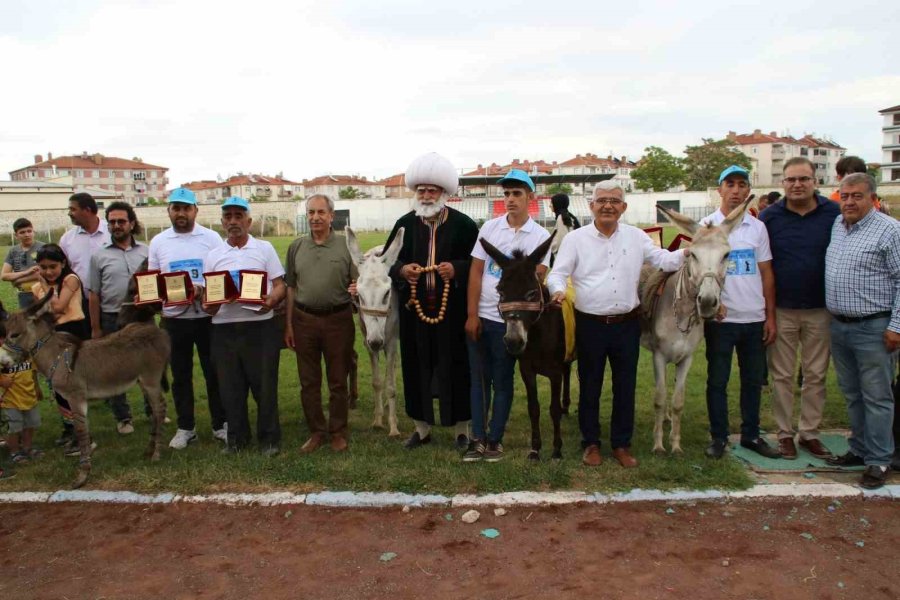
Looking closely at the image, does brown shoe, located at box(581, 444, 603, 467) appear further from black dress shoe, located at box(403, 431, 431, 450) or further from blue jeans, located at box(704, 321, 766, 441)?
black dress shoe, located at box(403, 431, 431, 450)

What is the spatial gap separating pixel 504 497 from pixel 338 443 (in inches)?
76.1

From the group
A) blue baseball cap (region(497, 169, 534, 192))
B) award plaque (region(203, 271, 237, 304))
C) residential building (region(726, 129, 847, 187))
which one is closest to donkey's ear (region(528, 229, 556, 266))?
blue baseball cap (region(497, 169, 534, 192))

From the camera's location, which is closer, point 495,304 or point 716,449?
point 495,304

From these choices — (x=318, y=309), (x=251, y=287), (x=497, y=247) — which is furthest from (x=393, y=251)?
(x=251, y=287)

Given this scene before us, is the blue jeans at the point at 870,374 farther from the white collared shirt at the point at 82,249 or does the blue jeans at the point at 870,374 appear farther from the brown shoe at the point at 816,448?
the white collared shirt at the point at 82,249

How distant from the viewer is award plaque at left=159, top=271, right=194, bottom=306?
5.74 m

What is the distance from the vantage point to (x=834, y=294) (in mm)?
5219

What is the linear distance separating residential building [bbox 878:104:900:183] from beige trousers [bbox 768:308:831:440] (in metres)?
100

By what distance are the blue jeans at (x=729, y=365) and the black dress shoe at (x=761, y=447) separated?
118mm

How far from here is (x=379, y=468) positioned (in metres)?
5.57

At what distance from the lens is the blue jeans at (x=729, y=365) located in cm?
561

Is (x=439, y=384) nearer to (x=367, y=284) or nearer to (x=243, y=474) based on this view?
(x=367, y=284)

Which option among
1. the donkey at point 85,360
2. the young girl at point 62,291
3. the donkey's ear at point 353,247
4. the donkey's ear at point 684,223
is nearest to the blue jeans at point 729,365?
the donkey's ear at point 684,223

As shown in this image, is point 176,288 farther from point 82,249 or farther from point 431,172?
point 431,172
